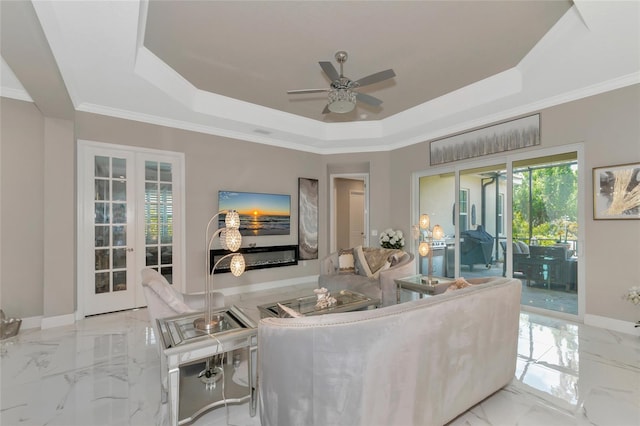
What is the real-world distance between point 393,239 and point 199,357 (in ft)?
14.9

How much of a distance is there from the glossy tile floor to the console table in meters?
0.11

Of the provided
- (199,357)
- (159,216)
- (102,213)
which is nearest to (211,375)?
(199,357)

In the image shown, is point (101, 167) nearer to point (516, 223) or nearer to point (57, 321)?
point (57, 321)

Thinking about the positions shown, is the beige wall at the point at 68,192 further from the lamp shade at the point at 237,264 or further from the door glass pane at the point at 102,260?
the lamp shade at the point at 237,264

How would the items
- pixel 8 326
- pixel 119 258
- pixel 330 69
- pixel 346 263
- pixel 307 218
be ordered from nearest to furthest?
1. pixel 330 69
2. pixel 8 326
3. pixel 119 258
4. pixel 346 263
5. pixel 307 218

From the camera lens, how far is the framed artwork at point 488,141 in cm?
408

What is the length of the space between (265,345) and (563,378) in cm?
258

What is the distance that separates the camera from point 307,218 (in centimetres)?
609

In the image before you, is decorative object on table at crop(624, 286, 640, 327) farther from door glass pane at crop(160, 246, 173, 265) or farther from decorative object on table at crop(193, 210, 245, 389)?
door glass pane at crop(160, 246, 173, 265)

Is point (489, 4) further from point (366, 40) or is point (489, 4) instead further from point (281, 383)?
point (281, 383)

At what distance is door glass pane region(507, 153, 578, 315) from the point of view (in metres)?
3.79

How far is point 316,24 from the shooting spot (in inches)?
110

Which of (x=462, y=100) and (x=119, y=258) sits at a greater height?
(x=462, y=100)

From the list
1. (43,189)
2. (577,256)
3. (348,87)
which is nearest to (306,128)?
(348,87)
